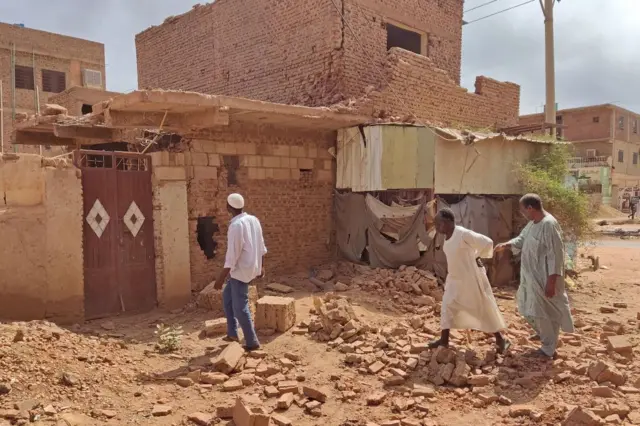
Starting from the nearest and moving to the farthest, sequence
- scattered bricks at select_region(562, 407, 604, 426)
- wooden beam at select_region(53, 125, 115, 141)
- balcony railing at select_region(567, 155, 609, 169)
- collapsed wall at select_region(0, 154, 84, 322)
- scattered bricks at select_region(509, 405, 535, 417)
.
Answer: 1. scattered bricks at select_region(562, 407, 604, 426)
2. scattered bricks at select_region(509, 405, 535, 417)
3. collapsed wall at select_region(0, 154, 84, 322)
4. wooden beam at select_region(53, 125, 115, 141)
5. balcony railing at select_region(567, 155, 609, 169)

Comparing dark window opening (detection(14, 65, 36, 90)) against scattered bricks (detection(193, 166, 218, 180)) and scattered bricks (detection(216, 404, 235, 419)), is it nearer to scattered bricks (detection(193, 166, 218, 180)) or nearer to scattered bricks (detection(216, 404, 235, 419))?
scattered bricks (detection(193, 166, 218, 180))

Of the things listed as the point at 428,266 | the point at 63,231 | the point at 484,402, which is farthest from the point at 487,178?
the point at 63,231

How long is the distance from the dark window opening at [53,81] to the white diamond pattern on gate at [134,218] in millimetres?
22128

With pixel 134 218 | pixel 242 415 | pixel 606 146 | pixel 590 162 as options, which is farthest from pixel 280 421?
pixel 606 146

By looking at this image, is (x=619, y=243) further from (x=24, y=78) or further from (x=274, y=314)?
(x=24, y=78)

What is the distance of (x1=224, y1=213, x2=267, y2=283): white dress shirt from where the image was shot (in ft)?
17.3

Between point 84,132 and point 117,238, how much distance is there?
270 centimetres

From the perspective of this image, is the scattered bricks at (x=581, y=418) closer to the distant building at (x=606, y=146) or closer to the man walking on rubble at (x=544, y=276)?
the man walking on rubble at (x=544, y=276)

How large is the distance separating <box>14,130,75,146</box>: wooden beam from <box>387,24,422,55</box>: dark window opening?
26.5ft

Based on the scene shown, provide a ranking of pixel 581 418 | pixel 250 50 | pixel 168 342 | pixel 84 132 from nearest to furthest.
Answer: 1. pixel 581 418
2. pixel 168 342
3. pixel 84 132
4. pixel 250 50

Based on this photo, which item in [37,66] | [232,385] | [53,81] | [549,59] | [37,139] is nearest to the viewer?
[232,385]

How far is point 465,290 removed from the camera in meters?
5.11

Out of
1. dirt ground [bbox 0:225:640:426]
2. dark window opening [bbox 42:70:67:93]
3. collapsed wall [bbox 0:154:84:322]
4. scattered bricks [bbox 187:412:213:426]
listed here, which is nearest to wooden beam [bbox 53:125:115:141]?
collapsed wall [bbox 0:154:84:322]

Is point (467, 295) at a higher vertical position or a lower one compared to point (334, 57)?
lower
